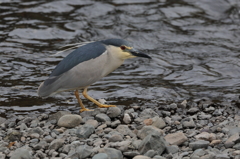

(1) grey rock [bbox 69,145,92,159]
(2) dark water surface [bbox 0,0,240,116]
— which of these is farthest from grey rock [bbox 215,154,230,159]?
(2) dark water surface [bbox 0,0,240,116]

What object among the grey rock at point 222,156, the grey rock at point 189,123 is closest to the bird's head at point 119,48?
the grey rock at point 189,123

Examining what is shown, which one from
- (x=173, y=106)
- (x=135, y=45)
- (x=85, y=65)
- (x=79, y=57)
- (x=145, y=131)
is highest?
(x=79, y=57)

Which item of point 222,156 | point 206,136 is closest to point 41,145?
point 206,136

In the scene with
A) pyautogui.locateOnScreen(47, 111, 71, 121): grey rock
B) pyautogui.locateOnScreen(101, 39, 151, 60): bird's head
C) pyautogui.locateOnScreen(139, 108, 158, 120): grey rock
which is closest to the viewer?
pyautogui.locateOnScreen(47, 111, 71, 121): grey rock

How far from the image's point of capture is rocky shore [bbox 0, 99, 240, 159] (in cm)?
541

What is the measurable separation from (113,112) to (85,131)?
1004 millimetres

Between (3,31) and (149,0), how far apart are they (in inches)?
189

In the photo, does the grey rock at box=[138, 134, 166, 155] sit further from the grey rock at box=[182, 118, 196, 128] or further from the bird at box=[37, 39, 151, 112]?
the bird at box=[37, 39, 151, 112]

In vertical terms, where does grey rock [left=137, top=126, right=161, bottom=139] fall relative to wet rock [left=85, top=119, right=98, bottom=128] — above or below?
above

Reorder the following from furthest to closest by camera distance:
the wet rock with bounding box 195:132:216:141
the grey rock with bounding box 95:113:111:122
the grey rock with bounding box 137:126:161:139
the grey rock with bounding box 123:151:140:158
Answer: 1. the grey rock with bounding box 95:113:111:122
2. the grey rock with bounding box 137:126:161:139
3. the wet rock with bounding box 195:132:216:141
4. the grey rock with bounding box 123:151:140:158

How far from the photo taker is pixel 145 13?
1412 centimetres

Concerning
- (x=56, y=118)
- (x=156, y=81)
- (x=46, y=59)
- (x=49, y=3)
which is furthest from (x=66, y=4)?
(x=56, y=118)

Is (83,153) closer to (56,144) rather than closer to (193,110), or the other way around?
(56,144)

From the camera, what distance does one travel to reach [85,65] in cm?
725
